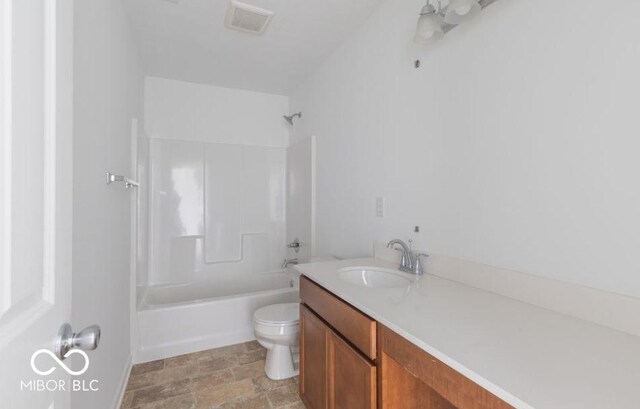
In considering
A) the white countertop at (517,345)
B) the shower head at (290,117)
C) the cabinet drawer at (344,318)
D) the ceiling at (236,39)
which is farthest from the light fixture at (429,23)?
the shower head at (290,117)

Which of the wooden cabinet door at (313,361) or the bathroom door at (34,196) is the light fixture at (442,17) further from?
the wooden cabinet door at (313,361)

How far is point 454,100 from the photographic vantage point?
4.58 feet

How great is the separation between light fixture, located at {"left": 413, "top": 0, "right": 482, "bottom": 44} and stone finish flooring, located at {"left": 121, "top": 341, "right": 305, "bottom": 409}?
81.2 inches

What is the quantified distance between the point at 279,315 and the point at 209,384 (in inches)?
24.2

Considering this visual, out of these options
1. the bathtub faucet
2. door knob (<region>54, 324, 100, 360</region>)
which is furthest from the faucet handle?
the bathtub faucet

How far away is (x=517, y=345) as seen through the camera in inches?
29.9

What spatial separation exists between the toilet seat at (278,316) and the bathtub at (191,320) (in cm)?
43

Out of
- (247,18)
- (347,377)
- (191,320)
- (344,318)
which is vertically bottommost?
(191,320)

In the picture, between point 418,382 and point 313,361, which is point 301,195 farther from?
point 418,382

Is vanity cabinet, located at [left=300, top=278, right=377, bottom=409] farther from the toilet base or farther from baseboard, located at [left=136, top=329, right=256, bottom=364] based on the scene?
baseboard, located at [left=136, top=329, right=256, bottom=364]

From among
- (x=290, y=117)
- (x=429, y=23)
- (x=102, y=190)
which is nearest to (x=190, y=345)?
(x=102, y=190)

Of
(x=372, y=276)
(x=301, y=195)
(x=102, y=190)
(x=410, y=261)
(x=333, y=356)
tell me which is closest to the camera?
(x=333, y=356)

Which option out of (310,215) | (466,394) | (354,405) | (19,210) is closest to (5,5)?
(19,210)

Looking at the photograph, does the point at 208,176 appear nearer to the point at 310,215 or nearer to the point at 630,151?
the point at 310,215
